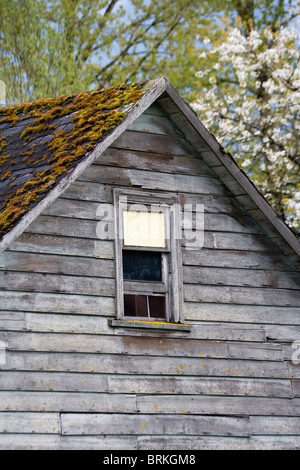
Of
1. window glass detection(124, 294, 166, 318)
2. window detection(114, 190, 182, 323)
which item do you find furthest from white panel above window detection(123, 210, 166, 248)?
window glass detection(124, 294, 166, 318)

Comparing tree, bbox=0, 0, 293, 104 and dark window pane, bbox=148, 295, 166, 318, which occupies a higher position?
tree, bbox=0, 0, 293, 104

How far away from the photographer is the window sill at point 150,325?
11.2 m

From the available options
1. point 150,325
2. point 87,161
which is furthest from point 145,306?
point 87,161

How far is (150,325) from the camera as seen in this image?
37.4 feet

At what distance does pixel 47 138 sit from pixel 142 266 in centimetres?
202

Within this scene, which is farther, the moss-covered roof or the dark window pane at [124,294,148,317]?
the dark window pane at [124,294,148,317]

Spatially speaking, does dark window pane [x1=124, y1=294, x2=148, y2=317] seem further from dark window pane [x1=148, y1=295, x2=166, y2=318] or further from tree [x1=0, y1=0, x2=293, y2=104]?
tree [x1=0, y1=0, x2=293, y2=104]

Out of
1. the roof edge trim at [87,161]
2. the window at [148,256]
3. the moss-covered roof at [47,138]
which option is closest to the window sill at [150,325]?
the window at [148,256]

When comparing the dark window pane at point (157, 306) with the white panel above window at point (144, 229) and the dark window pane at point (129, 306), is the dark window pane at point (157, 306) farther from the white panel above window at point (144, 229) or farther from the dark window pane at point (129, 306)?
the white panel above window at point (144, 229)

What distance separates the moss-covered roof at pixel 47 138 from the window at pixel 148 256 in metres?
0.87

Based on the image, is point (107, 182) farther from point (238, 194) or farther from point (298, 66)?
point (298, 66)

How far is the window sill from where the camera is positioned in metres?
11.2

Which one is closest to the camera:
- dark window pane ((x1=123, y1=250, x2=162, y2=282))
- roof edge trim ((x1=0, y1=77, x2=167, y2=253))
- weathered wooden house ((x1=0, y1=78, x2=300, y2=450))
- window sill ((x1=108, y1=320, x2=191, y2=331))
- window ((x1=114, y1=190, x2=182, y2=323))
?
roof edge trim ((x1=0, y1=77, x2=167, y2=253))
